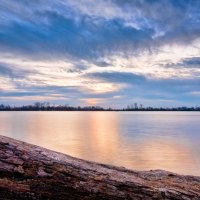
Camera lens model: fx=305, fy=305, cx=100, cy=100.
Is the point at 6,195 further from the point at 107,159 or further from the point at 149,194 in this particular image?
the point at 107,159

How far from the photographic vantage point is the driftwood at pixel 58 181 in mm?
7199

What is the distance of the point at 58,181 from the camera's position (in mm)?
7469

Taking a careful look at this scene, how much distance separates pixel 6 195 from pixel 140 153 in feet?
109

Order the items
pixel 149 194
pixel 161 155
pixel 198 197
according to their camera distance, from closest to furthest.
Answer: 1. pixel 149 194
2. pixel 198 197
3. pixel 161 155

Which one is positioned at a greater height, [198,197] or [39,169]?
[39,169]

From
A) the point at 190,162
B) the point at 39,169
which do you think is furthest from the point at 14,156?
the point at 190,162

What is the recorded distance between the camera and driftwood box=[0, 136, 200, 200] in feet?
23.6

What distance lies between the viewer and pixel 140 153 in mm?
38938

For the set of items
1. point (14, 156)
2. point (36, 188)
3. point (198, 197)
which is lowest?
point (198, 197)

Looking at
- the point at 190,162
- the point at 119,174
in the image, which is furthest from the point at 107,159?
the point at 119,174

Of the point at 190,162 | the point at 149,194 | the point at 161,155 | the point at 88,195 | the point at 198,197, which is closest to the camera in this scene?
the point at 88,195

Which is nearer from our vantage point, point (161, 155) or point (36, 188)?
point (36, 188)

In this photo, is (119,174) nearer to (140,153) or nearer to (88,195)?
(88,195)

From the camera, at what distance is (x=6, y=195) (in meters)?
6.89
